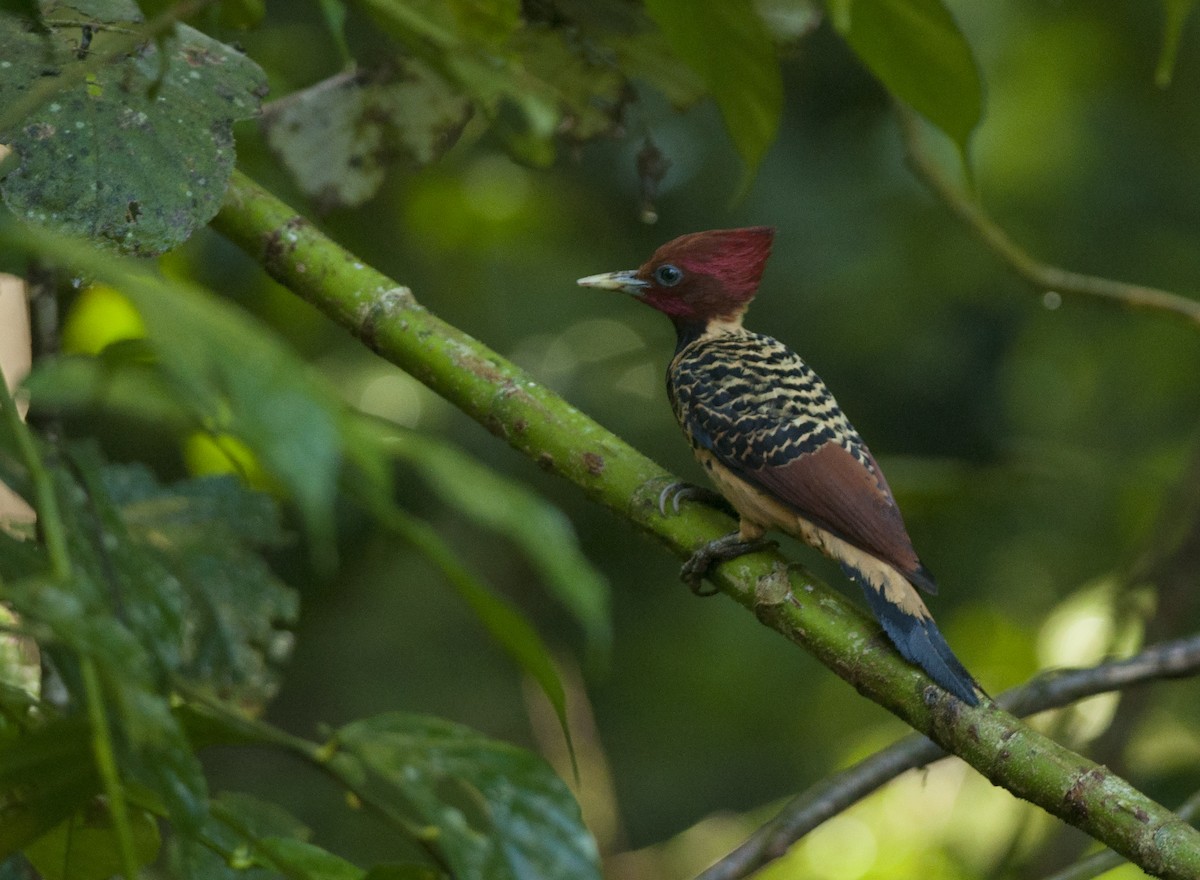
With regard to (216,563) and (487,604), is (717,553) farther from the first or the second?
(487,604)

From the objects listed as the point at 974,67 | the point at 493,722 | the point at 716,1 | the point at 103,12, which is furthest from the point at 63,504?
the point at 493,722

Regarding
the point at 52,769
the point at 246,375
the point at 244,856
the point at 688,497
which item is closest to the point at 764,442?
the point at 688,497

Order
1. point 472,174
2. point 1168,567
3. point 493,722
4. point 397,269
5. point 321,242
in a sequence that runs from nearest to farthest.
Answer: point 321,242, point 1168,567, point 397,269, point 472,174, point 493,722

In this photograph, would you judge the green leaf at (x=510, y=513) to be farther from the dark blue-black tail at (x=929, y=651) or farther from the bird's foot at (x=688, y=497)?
the bird's foot at (x=688, y=497)

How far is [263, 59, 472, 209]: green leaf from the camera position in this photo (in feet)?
7.89

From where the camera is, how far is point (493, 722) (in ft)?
17.7

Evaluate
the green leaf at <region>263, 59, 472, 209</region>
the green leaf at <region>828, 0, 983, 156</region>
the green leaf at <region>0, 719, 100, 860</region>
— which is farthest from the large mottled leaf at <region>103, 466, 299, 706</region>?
the green leaf at <region>828, 0, 983, 156</region>

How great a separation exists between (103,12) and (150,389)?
493 mm

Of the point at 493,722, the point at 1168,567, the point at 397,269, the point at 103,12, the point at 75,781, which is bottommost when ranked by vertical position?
the point at 493,722

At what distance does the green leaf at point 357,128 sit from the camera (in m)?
2.40

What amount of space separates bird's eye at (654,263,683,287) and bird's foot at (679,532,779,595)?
98 centimetres

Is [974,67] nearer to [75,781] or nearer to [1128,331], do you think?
[75,781]

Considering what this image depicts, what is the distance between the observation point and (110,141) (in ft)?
5.08

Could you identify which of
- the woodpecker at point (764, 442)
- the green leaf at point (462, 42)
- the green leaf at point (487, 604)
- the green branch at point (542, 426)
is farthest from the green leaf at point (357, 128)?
the green leaf at point (487, 604)
